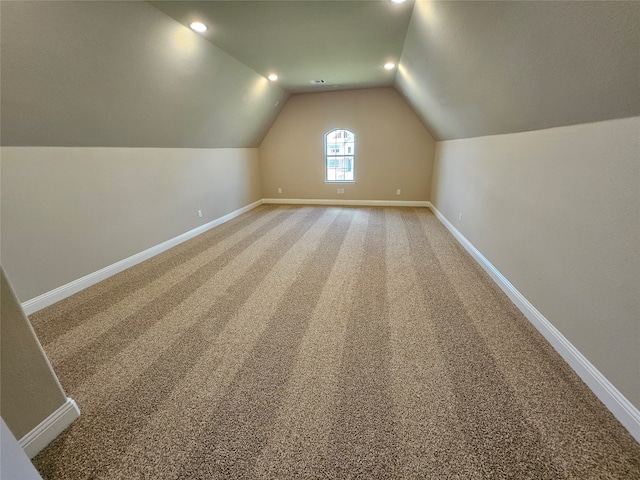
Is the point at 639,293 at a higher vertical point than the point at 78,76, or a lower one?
lower

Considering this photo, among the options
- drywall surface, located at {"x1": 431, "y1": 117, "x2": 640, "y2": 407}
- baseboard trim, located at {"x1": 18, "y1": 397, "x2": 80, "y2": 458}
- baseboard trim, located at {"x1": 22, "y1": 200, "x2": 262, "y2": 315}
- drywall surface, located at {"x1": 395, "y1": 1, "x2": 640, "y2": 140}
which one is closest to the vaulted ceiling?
drywall surface, located at {"x1": 395, "y1": 1, "x2": 640, "y2": 140}

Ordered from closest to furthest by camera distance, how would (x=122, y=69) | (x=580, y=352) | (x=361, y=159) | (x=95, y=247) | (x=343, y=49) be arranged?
(x=580, y=352) < (x=122, y=69) < (x=95, y=247) < (x=343, y=49) < (x=361, y=159)

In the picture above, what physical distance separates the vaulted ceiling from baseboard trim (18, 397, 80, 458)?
6.94 ft

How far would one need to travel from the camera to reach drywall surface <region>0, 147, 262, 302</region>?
7.21 ft

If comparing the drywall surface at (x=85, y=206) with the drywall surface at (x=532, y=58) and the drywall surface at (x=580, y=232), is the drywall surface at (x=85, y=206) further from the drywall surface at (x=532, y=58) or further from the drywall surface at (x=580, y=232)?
the drywall surface at (x=580, y=232)

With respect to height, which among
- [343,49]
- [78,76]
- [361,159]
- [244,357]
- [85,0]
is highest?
[343,49]

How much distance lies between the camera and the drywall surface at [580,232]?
4.20 feet

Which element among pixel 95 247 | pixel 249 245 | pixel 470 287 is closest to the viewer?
pixel 470 287

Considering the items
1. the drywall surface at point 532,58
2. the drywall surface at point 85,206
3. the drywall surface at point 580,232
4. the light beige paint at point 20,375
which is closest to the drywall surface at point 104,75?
the drywall surface at point 85,206

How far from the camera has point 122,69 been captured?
233 centimetres

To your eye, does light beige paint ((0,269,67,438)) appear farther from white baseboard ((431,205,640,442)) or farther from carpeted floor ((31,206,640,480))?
white baseboard ((431,205,640,442))

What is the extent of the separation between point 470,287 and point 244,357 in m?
2.14

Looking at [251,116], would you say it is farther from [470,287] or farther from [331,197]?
[470,287]

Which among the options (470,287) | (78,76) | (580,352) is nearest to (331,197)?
(470,287)
